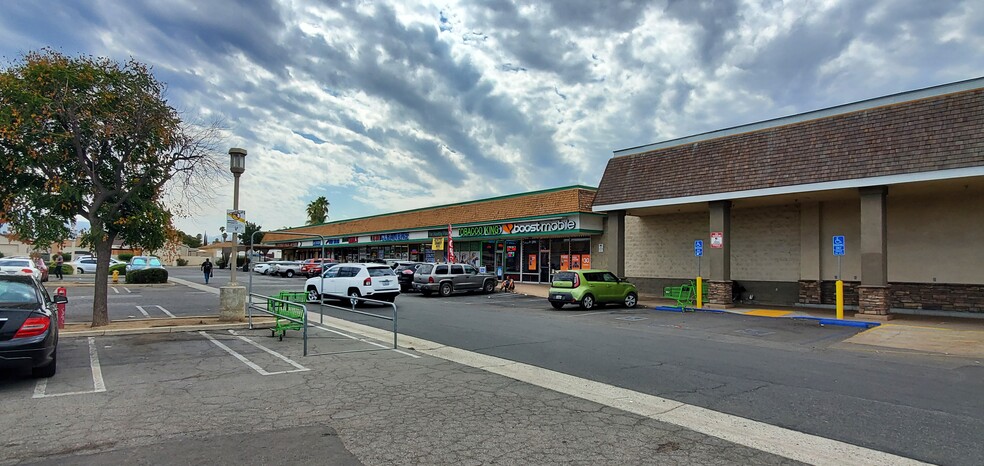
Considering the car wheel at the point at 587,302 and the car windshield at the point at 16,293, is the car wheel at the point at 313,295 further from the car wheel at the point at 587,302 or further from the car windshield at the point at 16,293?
the car windshield at the point at 16,293

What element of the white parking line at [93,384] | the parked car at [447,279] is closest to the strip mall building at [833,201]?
the parked car at [447,279]

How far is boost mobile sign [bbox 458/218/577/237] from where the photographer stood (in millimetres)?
27797

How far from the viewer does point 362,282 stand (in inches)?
781

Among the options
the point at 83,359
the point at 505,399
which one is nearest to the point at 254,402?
the point at 505,399

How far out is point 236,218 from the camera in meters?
13.5

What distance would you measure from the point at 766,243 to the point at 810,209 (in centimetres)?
221

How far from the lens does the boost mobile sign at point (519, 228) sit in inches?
1094

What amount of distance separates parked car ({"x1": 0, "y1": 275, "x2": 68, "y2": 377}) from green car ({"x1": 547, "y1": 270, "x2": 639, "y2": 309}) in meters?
15.0

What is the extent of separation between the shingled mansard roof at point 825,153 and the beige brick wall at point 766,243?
3623 millimetres

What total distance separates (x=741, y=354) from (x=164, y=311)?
16.9 meters

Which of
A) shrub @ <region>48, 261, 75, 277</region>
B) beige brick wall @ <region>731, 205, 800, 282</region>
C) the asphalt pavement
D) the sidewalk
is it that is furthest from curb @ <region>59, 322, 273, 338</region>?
shrub @ <region>48, 261, 75, 277</region>

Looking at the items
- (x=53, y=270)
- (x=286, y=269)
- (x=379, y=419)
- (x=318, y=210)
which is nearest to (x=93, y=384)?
(x=379, y=419)

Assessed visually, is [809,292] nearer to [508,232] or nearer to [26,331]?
[508,232]

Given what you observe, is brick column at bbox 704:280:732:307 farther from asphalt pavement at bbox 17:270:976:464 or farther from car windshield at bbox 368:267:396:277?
asphalt pavement at bbox 17:270:976:464
